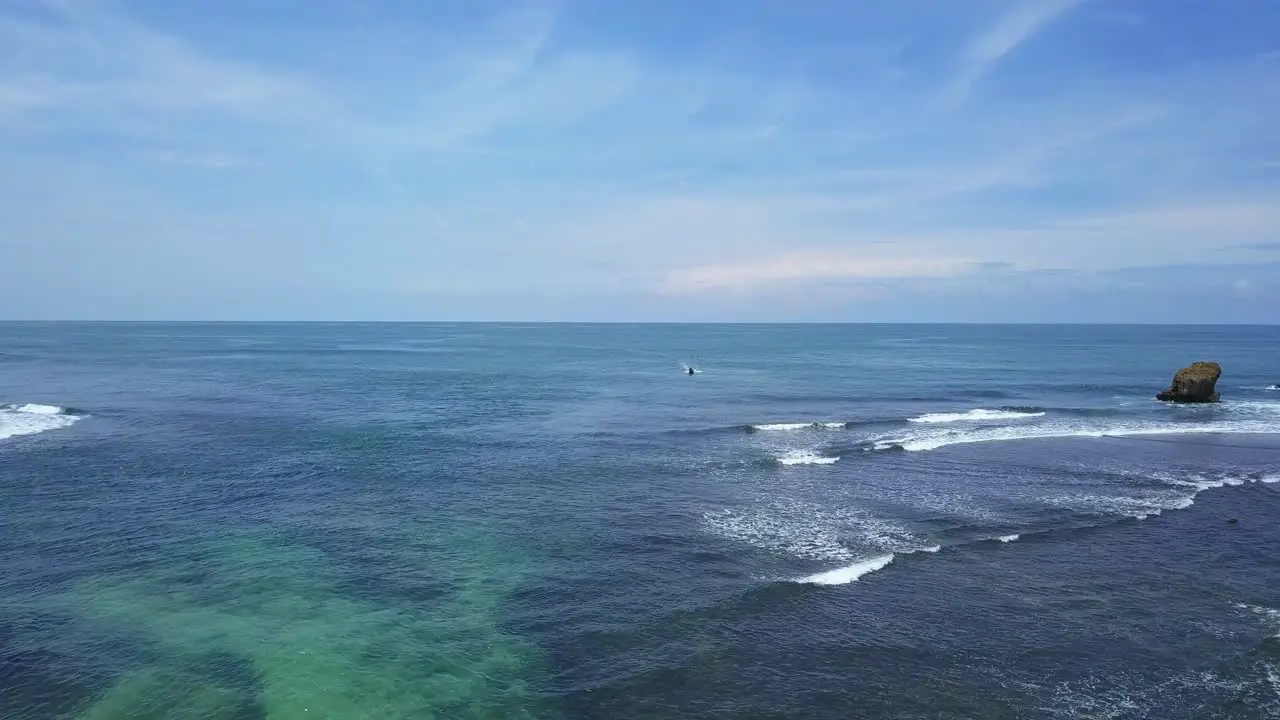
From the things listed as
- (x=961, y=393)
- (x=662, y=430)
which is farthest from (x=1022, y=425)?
(x=662, y=430)

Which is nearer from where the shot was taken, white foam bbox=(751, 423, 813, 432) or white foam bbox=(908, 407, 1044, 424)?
white foam bbox=(751, 423, 813, 432)

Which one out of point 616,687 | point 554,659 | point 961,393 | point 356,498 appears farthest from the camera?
point 961,393

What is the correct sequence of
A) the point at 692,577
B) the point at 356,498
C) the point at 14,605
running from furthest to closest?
the point at 356,498, the point at 692,577, the point at 14,605

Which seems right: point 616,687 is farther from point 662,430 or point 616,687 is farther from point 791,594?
point 662,430

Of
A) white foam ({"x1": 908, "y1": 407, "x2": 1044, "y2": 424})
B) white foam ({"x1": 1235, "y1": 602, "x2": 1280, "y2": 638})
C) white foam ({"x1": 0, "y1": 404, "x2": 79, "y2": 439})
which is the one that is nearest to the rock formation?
white foam ({"x1": 908, "y1": 407, "x2": 1044, "y2": 424})

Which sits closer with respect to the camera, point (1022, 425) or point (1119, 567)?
point (1119, 567)

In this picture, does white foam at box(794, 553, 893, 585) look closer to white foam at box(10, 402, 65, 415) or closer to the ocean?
the ocean

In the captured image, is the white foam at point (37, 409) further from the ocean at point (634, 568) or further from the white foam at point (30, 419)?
the ocean at point (634, 568)

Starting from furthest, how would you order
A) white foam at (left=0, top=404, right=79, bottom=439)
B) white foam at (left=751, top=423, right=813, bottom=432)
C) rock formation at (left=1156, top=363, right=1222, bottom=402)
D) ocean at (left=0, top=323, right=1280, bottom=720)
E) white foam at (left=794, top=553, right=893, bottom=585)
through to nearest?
rock formation at (left=1156, top=363, right=1222, bottom=402)
white foam at (left=751, top=423, right=813, bottom=432)
white foam at (left=0, top=404, right=79, bottom=439)
white foam at (left=794, top=553, right=893, bottom=585)
ocean at (left=0, top=323, right=1280, bottom=720)
